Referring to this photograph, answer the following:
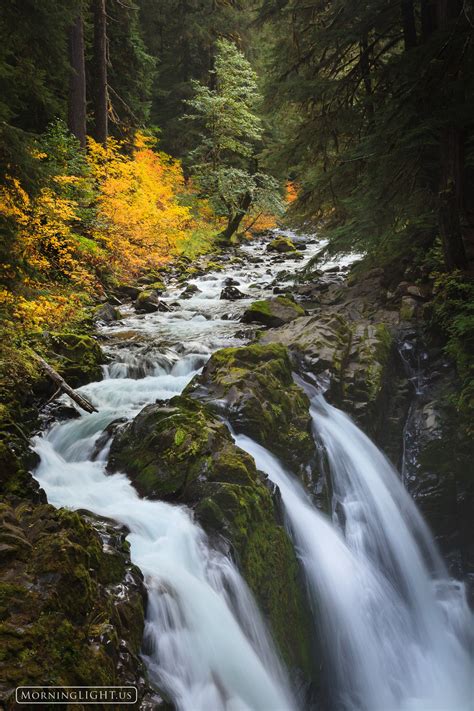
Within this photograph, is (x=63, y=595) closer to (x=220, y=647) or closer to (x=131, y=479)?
(x=220, y=647)

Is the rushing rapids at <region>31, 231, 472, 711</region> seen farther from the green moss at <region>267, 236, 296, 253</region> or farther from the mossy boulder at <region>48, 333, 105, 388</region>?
the green moss at <region>267, 236, 296, 253</region>

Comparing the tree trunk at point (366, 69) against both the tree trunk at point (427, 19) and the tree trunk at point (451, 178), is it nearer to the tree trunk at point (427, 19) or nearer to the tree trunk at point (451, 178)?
the tree trunk at point (427, 19)

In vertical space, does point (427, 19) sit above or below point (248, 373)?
above

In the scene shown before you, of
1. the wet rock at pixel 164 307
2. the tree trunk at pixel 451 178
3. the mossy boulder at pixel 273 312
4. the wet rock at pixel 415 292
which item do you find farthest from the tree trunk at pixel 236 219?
the tree trunk at pixel 451 178

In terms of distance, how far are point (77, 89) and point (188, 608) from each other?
15.3 m

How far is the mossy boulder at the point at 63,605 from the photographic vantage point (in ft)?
7.79

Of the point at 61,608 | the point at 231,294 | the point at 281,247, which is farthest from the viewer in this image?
the point at 281,247

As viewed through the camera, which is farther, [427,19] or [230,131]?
[230,131]

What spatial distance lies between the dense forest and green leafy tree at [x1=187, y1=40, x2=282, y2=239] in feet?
23.5

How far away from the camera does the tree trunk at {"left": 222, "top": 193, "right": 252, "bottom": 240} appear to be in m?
24.0

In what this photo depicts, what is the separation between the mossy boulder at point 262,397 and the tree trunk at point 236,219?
17574 mm

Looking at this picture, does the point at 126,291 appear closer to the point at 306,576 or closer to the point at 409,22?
the point at 409,22

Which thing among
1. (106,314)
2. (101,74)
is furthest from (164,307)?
(101,74)

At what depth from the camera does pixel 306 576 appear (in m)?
5.01
